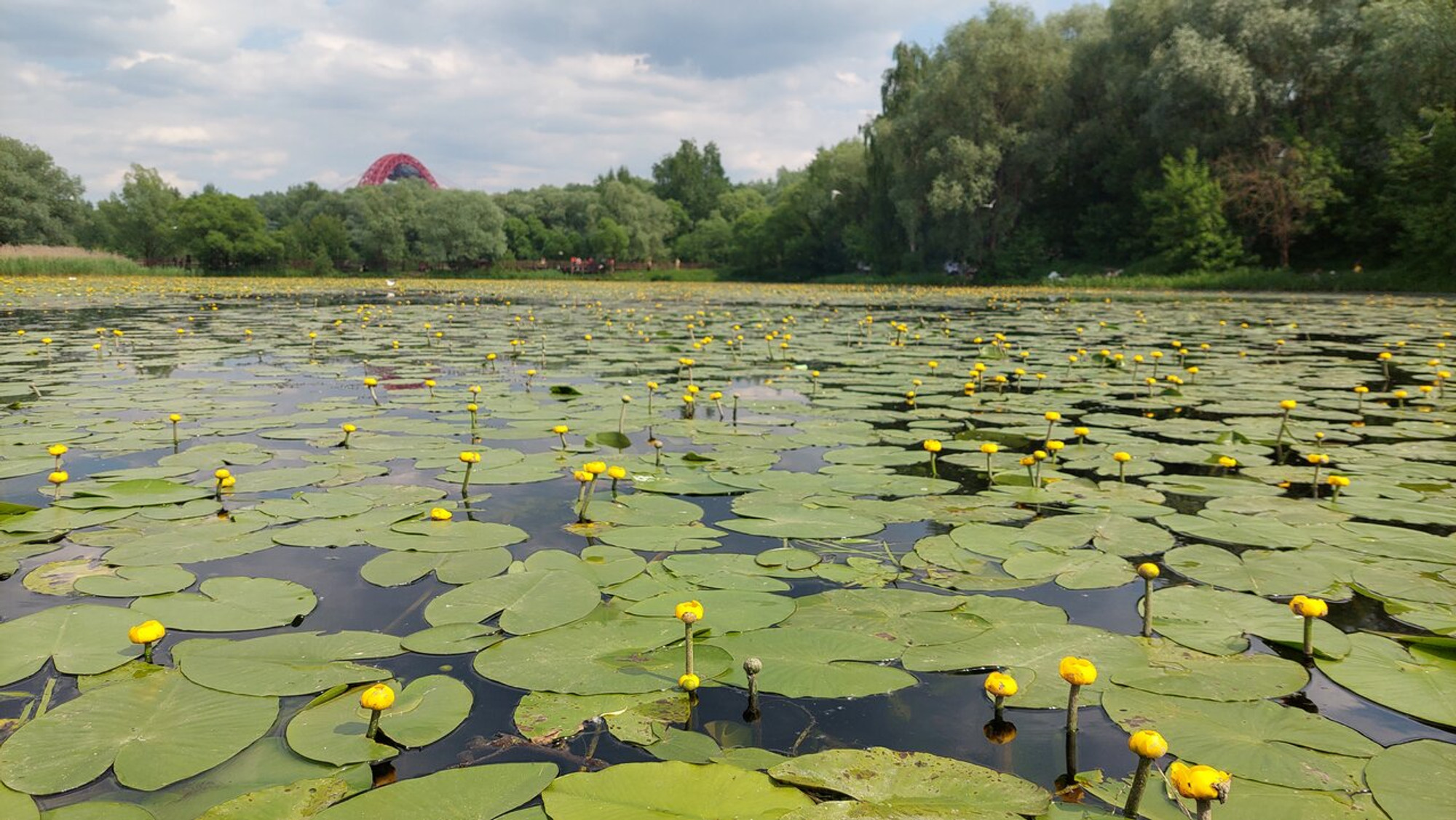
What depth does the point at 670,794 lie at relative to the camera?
4.03 feet

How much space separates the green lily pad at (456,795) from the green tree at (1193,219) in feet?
82.2

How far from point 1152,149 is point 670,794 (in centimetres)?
2979

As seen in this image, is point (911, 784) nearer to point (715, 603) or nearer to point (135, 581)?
point (715, 603)

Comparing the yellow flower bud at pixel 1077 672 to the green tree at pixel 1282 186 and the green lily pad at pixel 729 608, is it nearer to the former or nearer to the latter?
the green lily pad at pixel 729 608

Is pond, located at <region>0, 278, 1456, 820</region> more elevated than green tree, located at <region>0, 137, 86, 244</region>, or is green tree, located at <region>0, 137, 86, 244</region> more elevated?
green tree, located at <region>0, 137, 86, 244</region>

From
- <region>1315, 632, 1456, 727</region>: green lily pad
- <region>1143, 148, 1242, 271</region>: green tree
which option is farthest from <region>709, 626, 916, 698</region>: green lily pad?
<region>1143, 148, 1242, 271</region>: green tree

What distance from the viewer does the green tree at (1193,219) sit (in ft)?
71.1

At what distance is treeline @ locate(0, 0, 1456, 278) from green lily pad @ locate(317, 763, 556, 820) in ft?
76.1

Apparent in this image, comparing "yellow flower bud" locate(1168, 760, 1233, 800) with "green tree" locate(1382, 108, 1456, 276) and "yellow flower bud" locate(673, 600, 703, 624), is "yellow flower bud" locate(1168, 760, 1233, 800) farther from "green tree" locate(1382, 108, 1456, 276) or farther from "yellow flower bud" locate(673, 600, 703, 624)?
"green tree" locate(1382, 108, 1456, 276)

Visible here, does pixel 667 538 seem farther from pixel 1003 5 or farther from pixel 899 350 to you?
pixel 1003 5

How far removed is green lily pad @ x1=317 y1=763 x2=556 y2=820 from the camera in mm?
1185

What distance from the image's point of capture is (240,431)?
4027 millimetres

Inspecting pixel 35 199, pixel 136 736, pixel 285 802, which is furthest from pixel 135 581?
pixel 35 199

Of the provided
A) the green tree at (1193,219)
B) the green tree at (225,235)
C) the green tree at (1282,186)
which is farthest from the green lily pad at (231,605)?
the green tree at (225,235)
